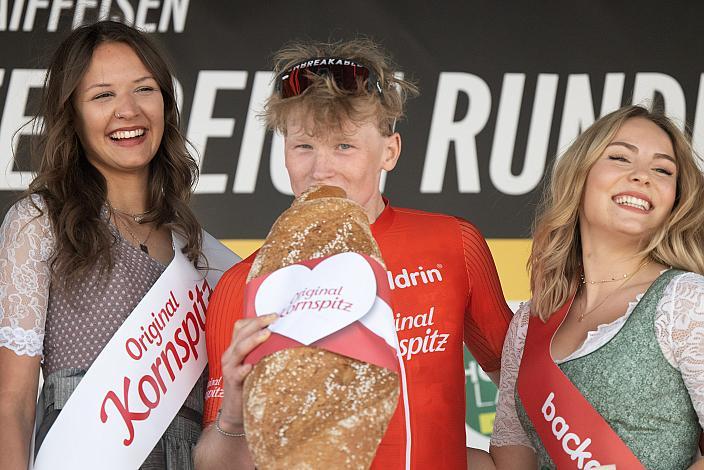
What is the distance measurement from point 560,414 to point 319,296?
2.26 feet

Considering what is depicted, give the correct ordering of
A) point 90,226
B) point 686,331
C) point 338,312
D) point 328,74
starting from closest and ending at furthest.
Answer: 1. point 338,312
2. point 686,331
3. point 328,74
4. point 90,226

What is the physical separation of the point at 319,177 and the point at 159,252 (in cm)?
47

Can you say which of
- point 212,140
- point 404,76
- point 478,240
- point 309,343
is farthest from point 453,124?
point 309,343

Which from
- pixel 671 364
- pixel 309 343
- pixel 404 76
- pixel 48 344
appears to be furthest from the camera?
pixel 404 76

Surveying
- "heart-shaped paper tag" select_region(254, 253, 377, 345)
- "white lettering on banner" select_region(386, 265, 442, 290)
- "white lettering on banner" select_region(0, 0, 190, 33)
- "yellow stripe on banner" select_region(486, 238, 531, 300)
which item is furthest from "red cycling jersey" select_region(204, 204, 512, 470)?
"white lettering on banner" select_region(0, 0, 190, 33)

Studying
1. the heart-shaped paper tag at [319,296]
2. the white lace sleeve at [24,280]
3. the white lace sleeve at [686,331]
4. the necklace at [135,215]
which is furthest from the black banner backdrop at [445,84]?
the heart-shaped paper tag at [319,296]

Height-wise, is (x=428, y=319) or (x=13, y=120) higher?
(x=13, y=120)

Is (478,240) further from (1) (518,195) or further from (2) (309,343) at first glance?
(1) (518,195)

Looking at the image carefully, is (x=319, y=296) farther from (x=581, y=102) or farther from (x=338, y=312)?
(x=581, y=102)

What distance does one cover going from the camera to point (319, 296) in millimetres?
1464

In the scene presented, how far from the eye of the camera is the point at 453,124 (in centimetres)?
341

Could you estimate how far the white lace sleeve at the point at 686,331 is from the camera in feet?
5.93

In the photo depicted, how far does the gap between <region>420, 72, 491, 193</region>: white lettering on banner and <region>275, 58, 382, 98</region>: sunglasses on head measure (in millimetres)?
1437

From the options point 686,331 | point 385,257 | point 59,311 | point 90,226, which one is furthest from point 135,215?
point 686,331
